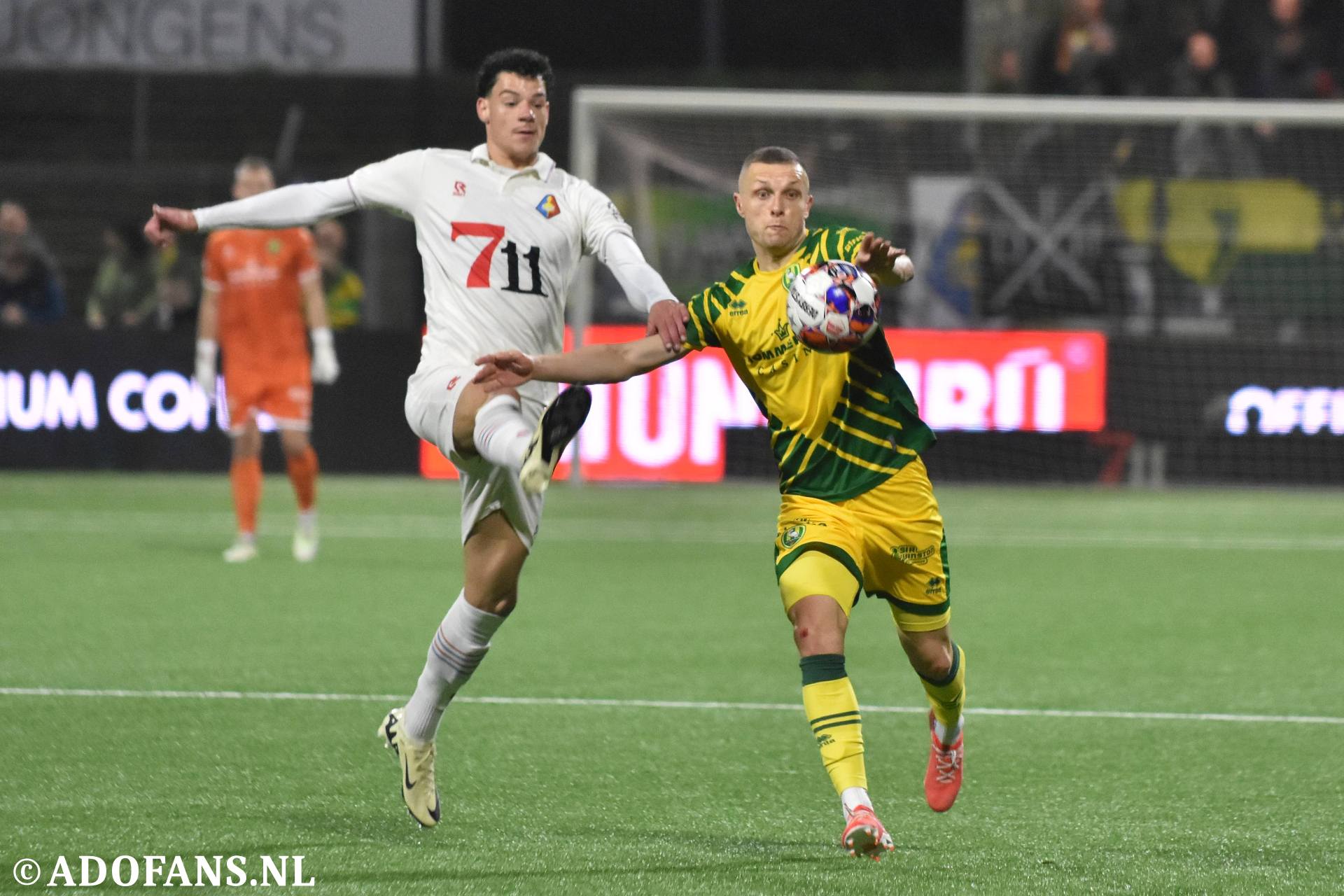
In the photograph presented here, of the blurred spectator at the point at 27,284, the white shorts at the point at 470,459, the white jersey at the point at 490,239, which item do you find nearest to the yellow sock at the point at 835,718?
the white shorts at the point at 470,459

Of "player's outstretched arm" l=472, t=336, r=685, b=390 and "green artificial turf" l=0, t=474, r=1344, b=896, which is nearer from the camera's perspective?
"green artificial turf" l=0, t=474, r=1344, b=896

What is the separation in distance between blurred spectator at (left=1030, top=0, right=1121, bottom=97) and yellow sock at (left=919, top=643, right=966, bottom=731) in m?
14.6

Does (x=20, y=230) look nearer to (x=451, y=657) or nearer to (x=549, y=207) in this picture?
(x=549, y=207)

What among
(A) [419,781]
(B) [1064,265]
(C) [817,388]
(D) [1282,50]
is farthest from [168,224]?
(D) [1282,50]

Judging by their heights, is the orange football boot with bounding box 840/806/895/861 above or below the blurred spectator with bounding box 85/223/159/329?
below

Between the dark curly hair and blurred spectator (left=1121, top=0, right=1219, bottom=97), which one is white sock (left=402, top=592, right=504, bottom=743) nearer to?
the dark curly hair

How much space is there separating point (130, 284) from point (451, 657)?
43.5 ft

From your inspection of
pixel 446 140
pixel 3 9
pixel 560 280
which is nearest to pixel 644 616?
pixel 560 280

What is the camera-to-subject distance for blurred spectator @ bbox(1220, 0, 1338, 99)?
62.3ft

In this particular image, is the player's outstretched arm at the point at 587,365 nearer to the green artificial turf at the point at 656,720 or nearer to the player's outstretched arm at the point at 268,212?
the player's outstretched arm at the point at 268,212

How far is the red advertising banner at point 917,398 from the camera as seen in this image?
16.2m

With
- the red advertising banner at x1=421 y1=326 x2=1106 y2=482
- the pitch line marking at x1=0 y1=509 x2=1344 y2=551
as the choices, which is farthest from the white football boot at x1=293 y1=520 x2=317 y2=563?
the red advertising banner at x1=421 y1=326 x2=1106 y2=482

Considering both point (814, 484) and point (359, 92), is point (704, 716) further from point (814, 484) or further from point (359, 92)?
point (359, 92)

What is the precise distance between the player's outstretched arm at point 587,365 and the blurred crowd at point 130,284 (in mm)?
12504
